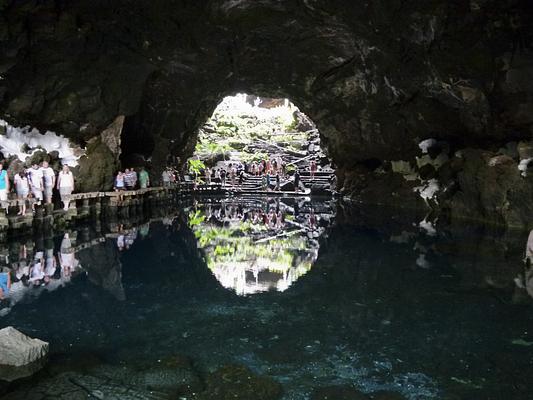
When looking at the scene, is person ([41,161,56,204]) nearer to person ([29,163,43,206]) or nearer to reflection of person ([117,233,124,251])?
person ([29,163,43,206])

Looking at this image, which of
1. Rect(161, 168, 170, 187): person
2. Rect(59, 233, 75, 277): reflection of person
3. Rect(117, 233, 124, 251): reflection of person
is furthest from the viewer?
Rect(161, 168, 170, 187): person

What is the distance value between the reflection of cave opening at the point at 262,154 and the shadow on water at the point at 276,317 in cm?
2486

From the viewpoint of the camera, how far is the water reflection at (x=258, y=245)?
29.3 feet

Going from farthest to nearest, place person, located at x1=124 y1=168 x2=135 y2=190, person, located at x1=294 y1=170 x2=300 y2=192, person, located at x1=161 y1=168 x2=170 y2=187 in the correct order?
person, located at x1=294 y1=170 x2=300 y2=192, person, located at x1=161 y1=168 x2=170 y2=187, person, located at x1=124 y1=168 x2=135 y2=190

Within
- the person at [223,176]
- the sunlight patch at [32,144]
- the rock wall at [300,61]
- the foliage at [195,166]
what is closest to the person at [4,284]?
the rock wall at [300,61]

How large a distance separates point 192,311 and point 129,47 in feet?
43.2

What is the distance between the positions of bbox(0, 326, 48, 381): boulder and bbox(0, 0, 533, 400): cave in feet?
0.68

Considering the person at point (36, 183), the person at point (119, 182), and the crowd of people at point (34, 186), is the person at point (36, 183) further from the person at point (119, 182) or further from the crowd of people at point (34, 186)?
the person at point (119, 182)

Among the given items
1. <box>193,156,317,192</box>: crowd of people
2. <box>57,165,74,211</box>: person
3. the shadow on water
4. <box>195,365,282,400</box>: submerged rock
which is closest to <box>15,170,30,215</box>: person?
<box>57,165,74,211</box>: person

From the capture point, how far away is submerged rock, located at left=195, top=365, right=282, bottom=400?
4359 mm

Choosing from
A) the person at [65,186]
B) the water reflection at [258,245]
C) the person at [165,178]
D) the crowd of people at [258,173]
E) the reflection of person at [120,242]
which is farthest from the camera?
the crowd of people at [258,173]

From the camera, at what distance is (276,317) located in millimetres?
6699

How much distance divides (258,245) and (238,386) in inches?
315

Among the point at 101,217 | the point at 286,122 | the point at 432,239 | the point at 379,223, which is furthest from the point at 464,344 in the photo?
the point at 286,122
